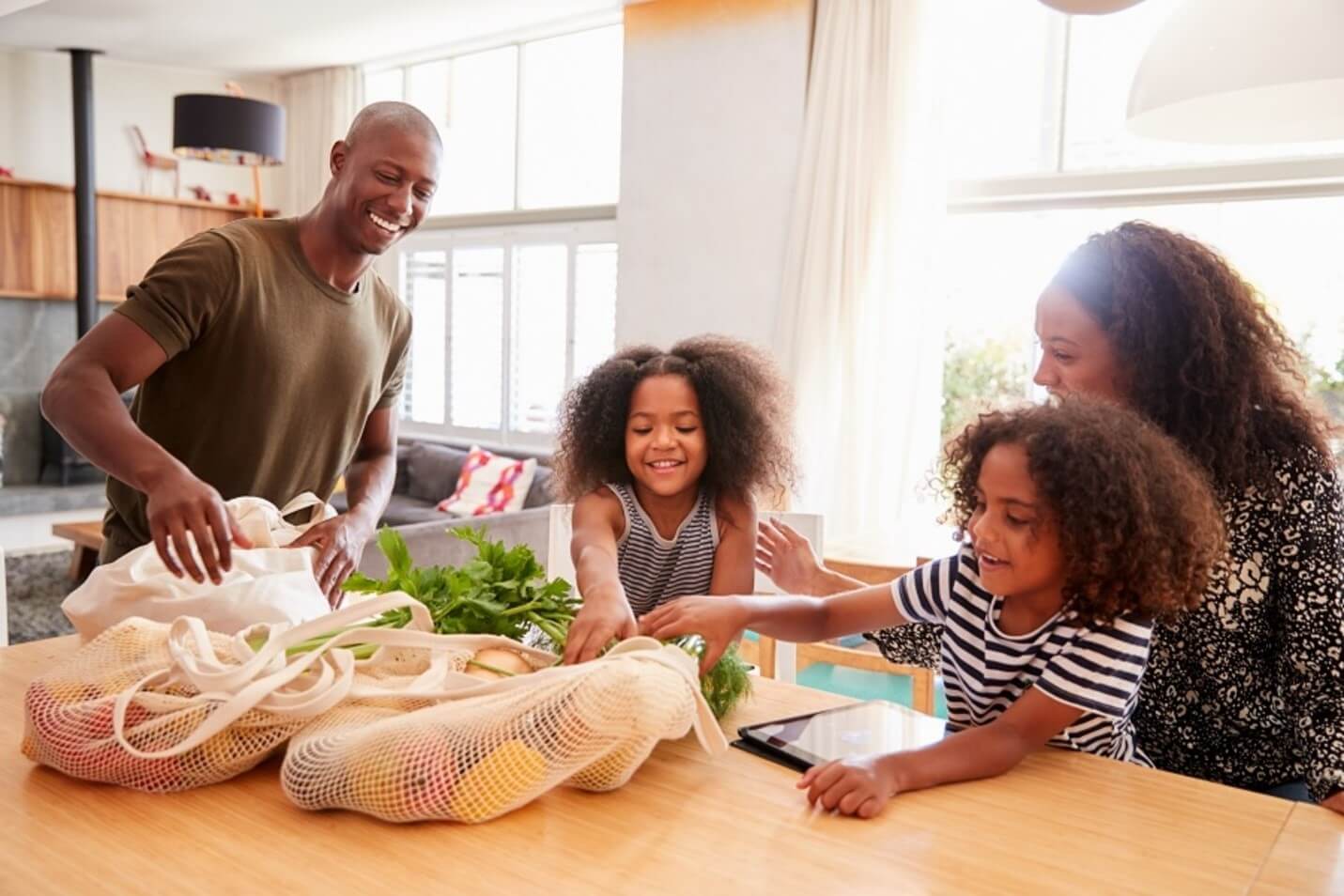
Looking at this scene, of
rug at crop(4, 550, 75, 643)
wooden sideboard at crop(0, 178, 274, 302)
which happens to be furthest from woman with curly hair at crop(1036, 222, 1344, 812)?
wooden sideboard at crop(0, 178, 274, 302)

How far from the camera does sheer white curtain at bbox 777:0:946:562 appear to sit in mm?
5578

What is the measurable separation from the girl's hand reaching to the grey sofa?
539cm

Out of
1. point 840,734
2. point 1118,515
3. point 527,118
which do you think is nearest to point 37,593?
point 527,118

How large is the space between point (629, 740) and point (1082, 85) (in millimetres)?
5287

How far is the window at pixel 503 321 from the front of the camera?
7.38 metres

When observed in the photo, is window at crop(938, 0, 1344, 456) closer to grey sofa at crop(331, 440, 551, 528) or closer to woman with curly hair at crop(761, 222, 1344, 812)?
grey sofa at crop(331, 440, 551, 528)

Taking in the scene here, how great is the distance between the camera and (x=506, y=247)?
7.79m

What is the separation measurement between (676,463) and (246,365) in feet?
2.79

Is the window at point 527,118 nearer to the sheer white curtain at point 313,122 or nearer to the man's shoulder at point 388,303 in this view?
the sheer white curtain at point 313,122

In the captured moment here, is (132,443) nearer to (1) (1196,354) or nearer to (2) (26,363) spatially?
(1) (1196,354)

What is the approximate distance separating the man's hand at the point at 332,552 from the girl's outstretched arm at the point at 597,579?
12.8 inches

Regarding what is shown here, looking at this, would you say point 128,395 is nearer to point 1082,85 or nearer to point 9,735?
point 1082,85

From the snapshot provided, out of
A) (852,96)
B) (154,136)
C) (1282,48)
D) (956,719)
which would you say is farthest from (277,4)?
(956,719)

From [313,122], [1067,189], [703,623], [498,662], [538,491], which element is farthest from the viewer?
[313,122]
